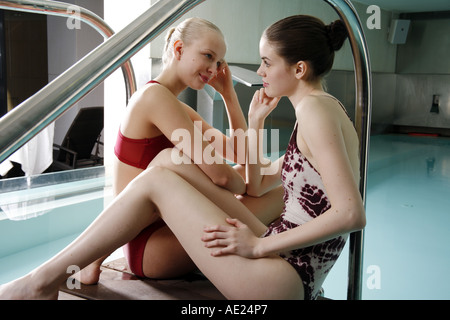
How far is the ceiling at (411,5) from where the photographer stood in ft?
30.0

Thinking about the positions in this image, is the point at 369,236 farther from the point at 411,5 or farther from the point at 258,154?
the point at 411,5

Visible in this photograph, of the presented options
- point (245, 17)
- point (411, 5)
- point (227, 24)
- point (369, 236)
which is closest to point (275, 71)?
point (369, 236)

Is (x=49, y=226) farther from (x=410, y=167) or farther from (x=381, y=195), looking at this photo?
(x=410, y=167)

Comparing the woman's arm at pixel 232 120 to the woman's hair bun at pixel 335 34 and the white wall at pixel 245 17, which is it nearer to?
the woman's hair bun at pixel 335 34

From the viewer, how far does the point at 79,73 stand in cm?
81

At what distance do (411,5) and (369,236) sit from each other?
23.9ft

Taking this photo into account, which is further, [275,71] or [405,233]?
[405,233]

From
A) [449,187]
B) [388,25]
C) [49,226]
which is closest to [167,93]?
[49,226]

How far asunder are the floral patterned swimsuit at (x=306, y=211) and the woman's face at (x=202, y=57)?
462 mm

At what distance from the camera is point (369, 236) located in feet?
12.6

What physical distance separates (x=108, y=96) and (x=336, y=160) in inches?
164
